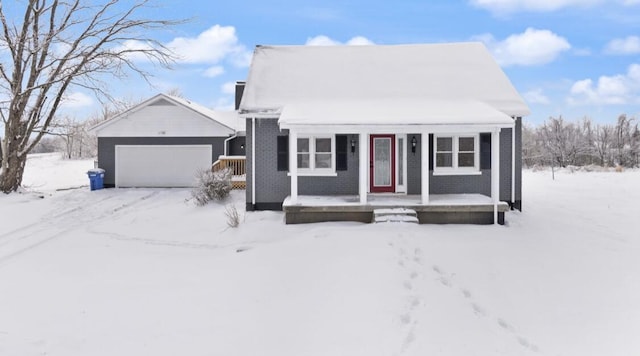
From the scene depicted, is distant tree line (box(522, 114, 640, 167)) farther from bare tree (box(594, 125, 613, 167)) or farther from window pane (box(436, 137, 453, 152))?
window pane (box(436, 137, 453, 152))

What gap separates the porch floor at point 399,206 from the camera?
10633 mm

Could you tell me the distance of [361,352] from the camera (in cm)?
470

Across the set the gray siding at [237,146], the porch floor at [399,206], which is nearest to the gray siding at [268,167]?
the porch floor at [399,206]

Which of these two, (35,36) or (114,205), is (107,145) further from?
(114,205)

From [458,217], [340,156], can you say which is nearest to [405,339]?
[458,217]

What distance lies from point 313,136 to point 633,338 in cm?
879

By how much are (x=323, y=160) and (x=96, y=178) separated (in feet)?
40.4

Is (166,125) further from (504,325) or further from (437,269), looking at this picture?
(504,325)

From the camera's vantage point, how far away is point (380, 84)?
13.8 meters

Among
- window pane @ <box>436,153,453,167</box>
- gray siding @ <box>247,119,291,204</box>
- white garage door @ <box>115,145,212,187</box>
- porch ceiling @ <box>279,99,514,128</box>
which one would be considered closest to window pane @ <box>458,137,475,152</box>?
window pane @ <box>436,153,453,167</box>

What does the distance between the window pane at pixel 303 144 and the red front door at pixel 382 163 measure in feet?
5.95

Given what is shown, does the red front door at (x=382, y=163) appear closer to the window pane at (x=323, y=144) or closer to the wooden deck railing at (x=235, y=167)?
the window pane at (x=323, y=144)

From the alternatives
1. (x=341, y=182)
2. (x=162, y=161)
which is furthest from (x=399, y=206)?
(x=162, y=161)

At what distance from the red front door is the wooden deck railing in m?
7.09
